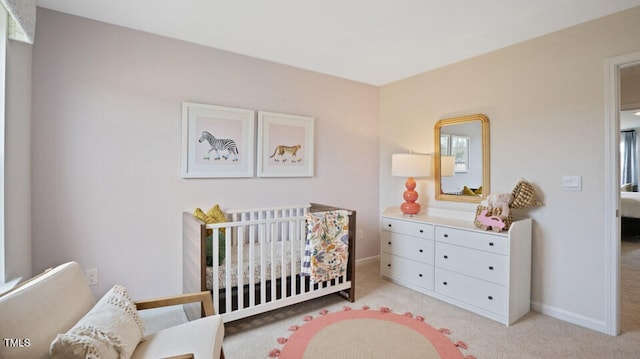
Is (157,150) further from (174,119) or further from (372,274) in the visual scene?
(372,274)

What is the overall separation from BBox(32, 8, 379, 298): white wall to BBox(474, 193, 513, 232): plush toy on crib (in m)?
2.01

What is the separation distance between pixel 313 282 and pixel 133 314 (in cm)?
145

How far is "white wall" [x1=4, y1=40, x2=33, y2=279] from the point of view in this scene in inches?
71.5

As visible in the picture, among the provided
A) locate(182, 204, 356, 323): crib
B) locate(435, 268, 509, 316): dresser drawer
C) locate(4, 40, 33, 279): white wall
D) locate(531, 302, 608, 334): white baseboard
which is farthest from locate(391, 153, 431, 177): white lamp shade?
locate(4, 40, 33, 279): white wall

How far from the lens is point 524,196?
8.47 feet

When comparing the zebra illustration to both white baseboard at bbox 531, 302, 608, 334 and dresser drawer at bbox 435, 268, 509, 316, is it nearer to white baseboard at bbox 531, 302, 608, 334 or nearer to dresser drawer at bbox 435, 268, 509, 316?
dresser drawer at bbox 435, 268, 509, 316

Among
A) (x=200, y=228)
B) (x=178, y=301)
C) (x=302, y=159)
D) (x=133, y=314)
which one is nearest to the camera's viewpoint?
(x=133, y=314)

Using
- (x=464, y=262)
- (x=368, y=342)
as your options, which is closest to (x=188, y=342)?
(x=368, y=342)

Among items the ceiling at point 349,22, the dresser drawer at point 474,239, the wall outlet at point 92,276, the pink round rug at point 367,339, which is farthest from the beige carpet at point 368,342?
the ceiling at point 349,22

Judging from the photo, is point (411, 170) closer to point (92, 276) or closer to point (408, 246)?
point (408, 246)

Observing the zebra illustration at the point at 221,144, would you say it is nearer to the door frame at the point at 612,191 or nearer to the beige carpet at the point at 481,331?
the beige carpet at the point at 481,331

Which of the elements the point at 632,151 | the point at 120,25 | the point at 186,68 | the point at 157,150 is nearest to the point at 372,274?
the point at 157,150

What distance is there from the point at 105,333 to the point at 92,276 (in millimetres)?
1483

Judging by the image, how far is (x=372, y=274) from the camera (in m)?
3.60
